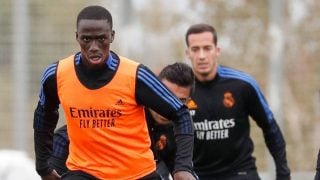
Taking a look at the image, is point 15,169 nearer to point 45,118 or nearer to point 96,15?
point 45,118

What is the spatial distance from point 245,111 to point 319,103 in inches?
105

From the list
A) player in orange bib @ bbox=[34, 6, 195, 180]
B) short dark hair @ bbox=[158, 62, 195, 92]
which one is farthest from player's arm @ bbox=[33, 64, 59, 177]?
short dark hair @ bbox=[158, 62, 195, 92]

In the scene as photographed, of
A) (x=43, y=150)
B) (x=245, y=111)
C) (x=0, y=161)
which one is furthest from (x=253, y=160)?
(x=43, y=150)

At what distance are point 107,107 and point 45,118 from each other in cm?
55

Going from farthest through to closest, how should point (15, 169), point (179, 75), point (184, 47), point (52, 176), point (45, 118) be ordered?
1. point (184, 47)
2. point (15, 169)
3. point (179, 75)
4. point (52, 176)
5. point (45, 118)

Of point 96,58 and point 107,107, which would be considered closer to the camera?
point 96,58

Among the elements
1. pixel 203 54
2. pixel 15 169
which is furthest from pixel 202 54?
pixel 15 169

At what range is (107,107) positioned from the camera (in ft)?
20.0

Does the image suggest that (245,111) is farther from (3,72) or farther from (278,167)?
(3,72)

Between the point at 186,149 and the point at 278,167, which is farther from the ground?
the point at 186,149

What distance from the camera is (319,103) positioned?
1099 cm

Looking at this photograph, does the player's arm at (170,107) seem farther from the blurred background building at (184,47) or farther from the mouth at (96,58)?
the blurred background building at (184,47)

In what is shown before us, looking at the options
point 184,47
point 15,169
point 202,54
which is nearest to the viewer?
point 15,169

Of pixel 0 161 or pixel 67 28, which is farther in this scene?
pixel 67 28
